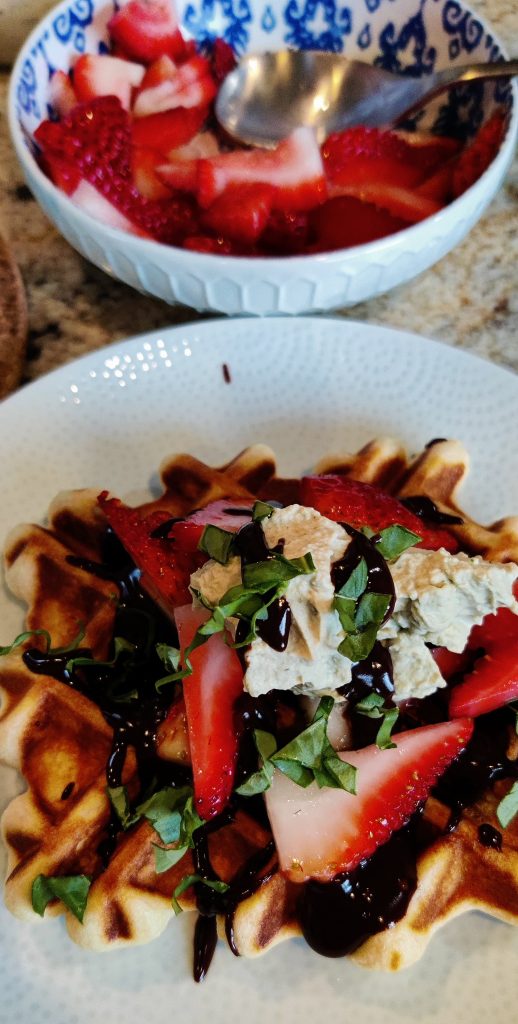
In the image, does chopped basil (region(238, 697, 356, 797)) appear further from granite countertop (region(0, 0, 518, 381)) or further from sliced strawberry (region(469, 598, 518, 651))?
granite countertop (region(0, 0, 518, 381))

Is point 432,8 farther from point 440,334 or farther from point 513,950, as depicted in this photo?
point 513,950

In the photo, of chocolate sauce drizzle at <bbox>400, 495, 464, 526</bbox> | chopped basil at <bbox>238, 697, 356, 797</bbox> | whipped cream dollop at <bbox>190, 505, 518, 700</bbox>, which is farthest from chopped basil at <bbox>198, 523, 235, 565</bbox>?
chocolate sauce drizzle at <bbox>400, 495, 464, 526</bbox>

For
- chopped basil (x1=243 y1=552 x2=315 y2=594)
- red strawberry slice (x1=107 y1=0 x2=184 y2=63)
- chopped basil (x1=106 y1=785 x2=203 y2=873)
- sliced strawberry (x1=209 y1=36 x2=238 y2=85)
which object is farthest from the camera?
sliced strawberry (x1=209 y1=36 x2=238 y2=85)

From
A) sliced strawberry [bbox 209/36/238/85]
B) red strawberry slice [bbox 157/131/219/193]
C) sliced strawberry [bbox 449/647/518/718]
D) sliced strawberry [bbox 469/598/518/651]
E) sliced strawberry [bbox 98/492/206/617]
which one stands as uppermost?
sliced strawberry [bbox 209/36/238/85]

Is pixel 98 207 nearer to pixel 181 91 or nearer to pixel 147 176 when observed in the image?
pixel 147 176

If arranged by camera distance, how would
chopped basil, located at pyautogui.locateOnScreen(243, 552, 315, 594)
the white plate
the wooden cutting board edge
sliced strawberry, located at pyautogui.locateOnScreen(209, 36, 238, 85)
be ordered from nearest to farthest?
chopped basil, located at pyautogui.locateOnScreen(243, 552, 315, 594)
the white plate
the wooden cutting board edge
sliced strawberry, located at pyautogui.locateOnScreen(209, 36, 238, 85)

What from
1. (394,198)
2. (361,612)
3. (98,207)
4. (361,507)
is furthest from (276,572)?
(394,198)

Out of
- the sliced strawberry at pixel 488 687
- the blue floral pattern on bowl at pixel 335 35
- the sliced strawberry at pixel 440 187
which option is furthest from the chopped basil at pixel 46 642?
the sliced strawberry at pixel 440 187
